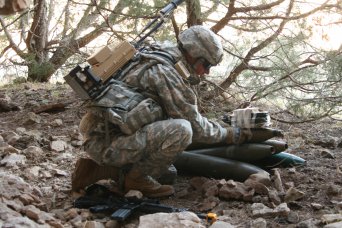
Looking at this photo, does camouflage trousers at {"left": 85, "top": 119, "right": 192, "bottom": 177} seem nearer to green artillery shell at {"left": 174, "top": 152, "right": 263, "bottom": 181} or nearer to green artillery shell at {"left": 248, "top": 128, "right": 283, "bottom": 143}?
green artillery shell at {"left": 174, "top": 152, "right": 263, "bottom": 181}

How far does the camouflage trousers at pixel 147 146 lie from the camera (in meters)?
3.25

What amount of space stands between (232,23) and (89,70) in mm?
2716

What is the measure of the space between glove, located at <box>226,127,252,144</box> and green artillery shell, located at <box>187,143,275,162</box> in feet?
0.18

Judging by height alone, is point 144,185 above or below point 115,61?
below

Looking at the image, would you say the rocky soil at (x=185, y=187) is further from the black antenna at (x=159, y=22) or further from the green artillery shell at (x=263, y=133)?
the black antenna at (x=159, y=22)

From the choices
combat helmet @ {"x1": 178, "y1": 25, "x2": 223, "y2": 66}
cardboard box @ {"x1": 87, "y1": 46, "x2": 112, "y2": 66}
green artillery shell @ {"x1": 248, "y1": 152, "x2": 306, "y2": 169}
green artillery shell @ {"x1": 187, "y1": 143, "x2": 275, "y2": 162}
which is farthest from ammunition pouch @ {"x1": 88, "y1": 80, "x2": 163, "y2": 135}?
green artillery shell @ {"x1": 248, "y1": 152, "x2": 306, "y2": 169}

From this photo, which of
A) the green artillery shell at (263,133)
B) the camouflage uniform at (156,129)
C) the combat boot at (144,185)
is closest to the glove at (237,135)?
the green artillery shell at (263,133)

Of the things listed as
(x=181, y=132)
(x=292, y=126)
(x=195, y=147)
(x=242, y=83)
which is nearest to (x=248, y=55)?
(x=242, y=83)

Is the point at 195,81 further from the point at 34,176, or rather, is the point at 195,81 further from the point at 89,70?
the point at 34,176

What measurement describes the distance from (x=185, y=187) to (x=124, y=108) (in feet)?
3.16

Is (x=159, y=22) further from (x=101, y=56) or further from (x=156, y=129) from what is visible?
(x=156, y=129)

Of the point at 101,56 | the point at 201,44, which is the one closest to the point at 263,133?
the point at 201,44

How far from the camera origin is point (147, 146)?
331 cm

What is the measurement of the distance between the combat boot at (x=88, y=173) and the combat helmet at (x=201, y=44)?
3.69 ft
